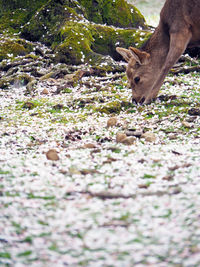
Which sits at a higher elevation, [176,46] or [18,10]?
[18,10]

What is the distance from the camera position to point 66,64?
1188 centimetres

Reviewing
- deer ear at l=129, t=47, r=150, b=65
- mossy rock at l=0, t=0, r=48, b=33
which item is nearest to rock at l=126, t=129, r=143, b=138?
deer ear at l=129, t=47, r=150, b=65

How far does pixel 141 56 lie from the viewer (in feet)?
23.7

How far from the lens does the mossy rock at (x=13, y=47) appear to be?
504 inches

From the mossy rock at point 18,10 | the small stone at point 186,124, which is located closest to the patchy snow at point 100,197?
the small stone at point 186,124

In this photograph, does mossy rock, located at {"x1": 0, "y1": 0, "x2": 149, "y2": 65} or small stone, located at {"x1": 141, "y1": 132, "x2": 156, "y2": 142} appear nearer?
small stone, located at {"x1": 141, "y1": 132, "x2": 156, "y2": 142}

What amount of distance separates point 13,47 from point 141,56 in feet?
26.0

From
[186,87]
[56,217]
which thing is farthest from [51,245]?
[186,87]

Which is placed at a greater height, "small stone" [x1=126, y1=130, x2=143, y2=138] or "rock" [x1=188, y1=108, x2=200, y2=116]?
"rock" [x1=188, y1=108, x2=200, y2=116]

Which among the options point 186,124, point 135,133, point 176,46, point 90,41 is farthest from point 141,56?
point 90,41

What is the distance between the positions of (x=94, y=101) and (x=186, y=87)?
262cm

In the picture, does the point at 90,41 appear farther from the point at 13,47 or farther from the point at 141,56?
the point at 141,56

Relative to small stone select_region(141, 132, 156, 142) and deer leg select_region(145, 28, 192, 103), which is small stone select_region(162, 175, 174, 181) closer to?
small stone select_region(141, 132, 156, 142)

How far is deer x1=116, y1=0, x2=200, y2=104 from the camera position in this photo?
6.46 m
